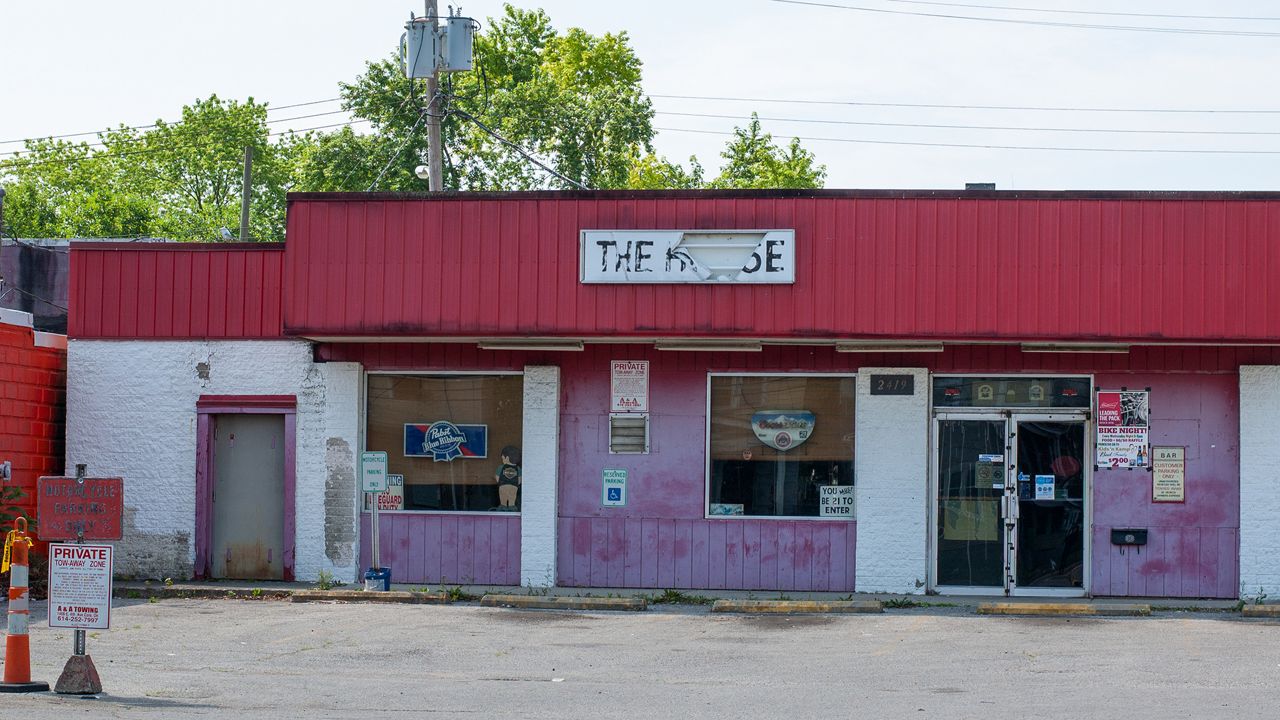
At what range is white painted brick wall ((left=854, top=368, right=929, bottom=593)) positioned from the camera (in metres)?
18.4

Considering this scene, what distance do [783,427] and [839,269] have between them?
7.34 feet

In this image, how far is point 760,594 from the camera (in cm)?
1828

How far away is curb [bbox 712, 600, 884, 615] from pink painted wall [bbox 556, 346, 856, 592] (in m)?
1.17

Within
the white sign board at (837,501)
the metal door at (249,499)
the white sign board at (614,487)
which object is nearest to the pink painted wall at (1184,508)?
the white sign board at (837,501)

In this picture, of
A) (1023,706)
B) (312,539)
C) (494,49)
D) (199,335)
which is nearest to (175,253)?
(199,335)

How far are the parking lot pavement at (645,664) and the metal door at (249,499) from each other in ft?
5.65

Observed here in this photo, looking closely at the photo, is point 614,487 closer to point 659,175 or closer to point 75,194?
point 659,175

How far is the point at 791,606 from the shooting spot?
17.2 metres

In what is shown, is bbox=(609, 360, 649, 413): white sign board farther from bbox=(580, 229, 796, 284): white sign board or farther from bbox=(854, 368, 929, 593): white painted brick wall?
bbox=(854, 368, 929, 593): white painted brick wall

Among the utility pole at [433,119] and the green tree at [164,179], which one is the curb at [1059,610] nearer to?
the utility pole at [433,119]

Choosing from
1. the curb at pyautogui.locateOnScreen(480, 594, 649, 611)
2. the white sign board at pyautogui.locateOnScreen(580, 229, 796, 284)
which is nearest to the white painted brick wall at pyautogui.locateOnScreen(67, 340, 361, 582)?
the curb at pyautogui.locateOnScreen(480, 594, 649, 611)

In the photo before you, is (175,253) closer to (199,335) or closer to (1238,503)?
(199,335)

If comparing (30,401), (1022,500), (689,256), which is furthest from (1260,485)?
(30,401)

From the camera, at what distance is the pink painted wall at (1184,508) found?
18.1 metres
